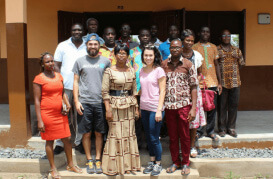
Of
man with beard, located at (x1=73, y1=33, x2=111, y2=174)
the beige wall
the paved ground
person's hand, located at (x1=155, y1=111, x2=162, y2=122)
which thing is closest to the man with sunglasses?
the paved ground

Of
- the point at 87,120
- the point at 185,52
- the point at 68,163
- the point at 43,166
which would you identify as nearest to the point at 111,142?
the point at 87,120

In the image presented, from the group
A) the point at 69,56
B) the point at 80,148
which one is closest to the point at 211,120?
the point at 80,148

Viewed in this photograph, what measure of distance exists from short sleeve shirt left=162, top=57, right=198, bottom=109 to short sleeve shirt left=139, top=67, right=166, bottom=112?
0.16 m

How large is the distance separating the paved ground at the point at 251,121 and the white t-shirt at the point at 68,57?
1802 millimetres

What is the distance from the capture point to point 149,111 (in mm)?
3863

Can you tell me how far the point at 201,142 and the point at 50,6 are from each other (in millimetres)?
4603

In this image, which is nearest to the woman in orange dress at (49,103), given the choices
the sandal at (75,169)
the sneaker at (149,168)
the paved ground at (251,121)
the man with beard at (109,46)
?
the sandal at (75,169)

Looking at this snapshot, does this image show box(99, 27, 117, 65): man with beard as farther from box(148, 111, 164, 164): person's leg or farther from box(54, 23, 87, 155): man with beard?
box(148, 111, 164, 164): person's leg

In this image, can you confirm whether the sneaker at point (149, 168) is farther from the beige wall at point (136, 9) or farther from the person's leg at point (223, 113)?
the beige wall at point (136, 9)

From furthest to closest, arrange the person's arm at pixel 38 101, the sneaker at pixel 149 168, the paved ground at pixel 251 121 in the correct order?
1. the paved ground at pixel 251 121
2. the sneaker at pixel 149 168
3. the person's arm at pixel 38 101

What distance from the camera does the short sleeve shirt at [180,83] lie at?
151 inches

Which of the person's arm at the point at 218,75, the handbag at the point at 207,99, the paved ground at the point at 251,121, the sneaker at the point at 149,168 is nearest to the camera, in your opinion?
the sneaker at the point at 149,168

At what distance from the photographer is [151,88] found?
381 cm

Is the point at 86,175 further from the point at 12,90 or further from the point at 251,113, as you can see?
the point at 251,113
